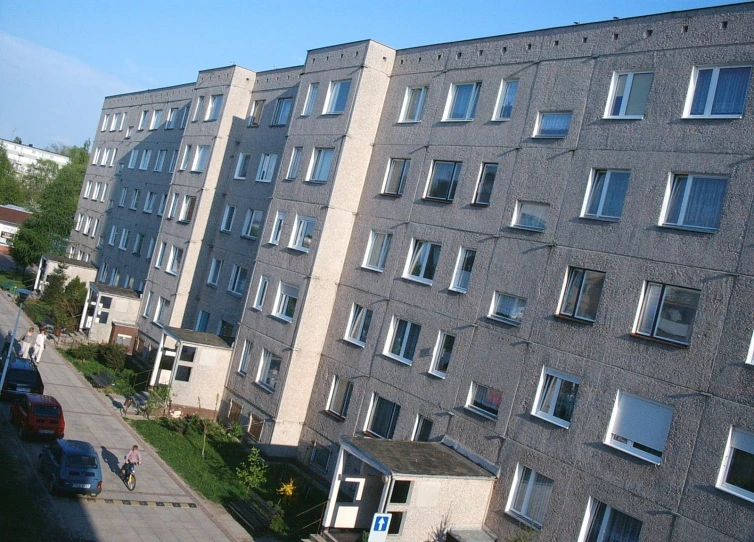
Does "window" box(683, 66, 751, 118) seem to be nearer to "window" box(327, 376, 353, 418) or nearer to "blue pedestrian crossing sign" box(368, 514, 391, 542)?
"blue pedestrian crossing sign" box(368, 514, 391, 542)

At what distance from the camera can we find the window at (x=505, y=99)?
76.3 ft

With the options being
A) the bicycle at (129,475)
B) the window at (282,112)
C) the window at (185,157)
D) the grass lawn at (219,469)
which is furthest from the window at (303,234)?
the window at (185,157)

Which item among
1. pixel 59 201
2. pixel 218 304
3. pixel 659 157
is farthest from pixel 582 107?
pixel 59 201

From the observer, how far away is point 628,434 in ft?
57.6

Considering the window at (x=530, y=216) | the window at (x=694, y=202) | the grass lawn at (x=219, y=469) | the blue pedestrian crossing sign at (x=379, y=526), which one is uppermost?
the window at (x=694, y=202)

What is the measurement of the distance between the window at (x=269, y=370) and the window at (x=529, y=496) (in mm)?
11514

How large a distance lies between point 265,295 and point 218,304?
25.2 ft

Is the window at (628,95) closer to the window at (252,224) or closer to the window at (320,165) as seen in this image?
the window at (320,165)

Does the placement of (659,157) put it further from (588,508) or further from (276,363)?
(276,363)

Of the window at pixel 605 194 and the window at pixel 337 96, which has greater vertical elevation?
the window at pixel 337 96

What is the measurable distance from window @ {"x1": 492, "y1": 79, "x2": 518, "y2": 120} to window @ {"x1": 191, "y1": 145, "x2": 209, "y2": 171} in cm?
2203

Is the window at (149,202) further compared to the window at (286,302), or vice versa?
the window at (149,202)

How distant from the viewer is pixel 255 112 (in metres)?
38.9

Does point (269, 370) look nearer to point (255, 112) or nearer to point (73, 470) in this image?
point (73, 470)
